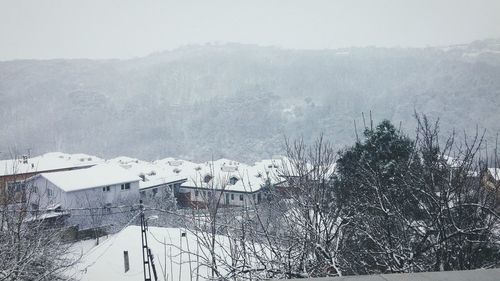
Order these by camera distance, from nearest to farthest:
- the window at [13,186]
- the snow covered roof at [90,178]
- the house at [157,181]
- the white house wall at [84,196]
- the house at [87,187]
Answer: the window at [13,186], the white house wall at [84,196], the house at [87,187], the snow covered roof at [90,178], the house at [157,181]

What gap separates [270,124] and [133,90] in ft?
180

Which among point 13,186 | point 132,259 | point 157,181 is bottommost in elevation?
point 157,181

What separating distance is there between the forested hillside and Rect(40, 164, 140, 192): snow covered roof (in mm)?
32371

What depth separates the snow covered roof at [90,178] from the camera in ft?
89.8

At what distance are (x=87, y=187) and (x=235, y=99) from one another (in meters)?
78.8

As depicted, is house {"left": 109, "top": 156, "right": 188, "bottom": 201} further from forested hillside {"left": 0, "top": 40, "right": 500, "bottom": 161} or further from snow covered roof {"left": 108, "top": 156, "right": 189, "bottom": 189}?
forested hillside {"left": 0, "top": 40, "right": 500, "bottom": 161}

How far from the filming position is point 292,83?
4737 inches

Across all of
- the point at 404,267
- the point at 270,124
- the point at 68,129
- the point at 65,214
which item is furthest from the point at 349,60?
the point at 404,267

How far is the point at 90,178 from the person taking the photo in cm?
2923

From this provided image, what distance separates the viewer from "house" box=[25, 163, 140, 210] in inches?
1051

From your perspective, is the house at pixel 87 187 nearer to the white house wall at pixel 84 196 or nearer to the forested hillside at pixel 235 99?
the white house wall at pixel 84 196

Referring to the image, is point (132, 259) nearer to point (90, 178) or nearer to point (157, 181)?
point (90, 178)

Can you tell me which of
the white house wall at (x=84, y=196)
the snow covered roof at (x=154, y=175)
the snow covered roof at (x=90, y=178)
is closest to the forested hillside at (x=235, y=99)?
the snow covered roof at (x=154, y=175)

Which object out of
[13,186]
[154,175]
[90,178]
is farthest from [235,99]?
[13,186]
